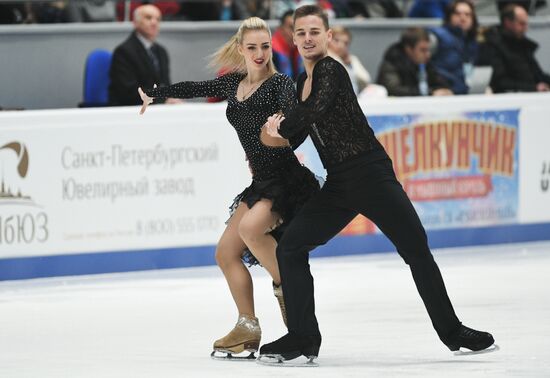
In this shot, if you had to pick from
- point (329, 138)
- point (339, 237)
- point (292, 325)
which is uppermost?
point (329, 138)

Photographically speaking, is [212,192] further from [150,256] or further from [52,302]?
[52,302]

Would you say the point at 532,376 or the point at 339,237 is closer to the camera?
the point at 532,376

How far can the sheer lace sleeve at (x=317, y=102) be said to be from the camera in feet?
17.9

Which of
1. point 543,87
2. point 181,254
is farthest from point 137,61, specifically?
point 543,87

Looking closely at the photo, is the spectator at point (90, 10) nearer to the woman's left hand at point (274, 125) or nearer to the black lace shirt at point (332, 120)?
the black lace shirt at point (332, 120)

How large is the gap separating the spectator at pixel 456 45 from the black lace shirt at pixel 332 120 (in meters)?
6.12

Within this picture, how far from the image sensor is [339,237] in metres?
9.74

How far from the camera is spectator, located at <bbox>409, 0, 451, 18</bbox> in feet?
43.4

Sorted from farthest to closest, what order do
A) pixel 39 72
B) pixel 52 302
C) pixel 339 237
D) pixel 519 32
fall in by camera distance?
pixel 519 32 → pixel 39 72 → pixel 339 237 → pixel 52 302

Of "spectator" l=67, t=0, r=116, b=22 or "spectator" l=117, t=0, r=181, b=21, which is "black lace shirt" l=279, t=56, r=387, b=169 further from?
"spectator" l=117, t=0, r=181, b=21

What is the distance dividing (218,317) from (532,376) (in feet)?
7.78

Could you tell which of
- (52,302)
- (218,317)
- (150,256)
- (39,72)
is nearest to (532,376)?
(218,317)

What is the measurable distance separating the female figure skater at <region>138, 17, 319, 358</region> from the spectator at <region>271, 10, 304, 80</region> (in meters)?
4.93

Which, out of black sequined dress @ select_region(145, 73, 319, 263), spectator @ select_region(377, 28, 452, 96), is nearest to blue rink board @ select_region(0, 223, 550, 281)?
spectator @ select_region(377, 28, 452, 96)
